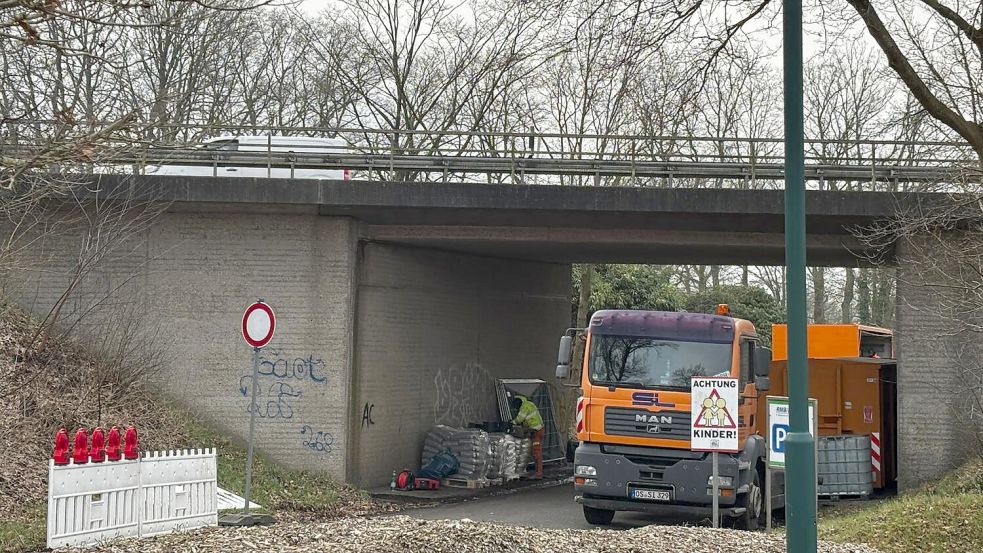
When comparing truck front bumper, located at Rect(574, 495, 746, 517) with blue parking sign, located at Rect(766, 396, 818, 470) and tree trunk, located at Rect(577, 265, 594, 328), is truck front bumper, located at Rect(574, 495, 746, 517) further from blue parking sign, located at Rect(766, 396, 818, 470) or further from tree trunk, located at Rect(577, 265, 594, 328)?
tree trunk, located at Rect(577, 265, 594, 328)

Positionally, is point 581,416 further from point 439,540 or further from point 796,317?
point 796,317

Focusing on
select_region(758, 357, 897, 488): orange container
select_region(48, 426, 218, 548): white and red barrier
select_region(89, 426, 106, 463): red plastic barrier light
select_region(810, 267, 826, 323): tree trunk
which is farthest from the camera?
select_region(810, 267, 826, 323): tree trunk

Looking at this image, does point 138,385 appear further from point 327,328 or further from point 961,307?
point 961,307

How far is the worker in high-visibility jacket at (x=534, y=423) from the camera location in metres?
25.2

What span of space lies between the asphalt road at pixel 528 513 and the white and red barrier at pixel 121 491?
5017mm

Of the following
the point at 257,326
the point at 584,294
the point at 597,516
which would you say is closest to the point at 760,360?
the point at 597,516

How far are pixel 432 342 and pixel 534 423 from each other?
343 cm

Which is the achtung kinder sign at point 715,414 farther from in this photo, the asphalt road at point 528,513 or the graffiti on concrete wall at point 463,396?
the graffiti on concrete wall at point 463,396

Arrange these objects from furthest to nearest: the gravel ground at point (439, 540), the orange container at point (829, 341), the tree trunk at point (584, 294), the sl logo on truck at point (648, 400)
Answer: the tree trunk at point (584, 294)
the orange container at point (829, 341)
the sl logo on truck at point (648, 400)
the gravel ground at point (439, 540)

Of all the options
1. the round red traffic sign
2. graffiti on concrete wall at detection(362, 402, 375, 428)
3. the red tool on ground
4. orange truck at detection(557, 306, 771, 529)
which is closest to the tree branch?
orange truck at detection(557, 306, 771, 529)

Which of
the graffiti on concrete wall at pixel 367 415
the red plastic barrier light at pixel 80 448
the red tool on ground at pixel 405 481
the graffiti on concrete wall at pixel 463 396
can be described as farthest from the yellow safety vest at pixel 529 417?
the red plastic barrier light at pixel 80 448

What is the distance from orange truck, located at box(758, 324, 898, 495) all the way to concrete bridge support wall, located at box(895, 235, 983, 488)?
4.00 feet

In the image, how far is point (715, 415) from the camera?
1480 cm

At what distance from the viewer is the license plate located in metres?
16.1
